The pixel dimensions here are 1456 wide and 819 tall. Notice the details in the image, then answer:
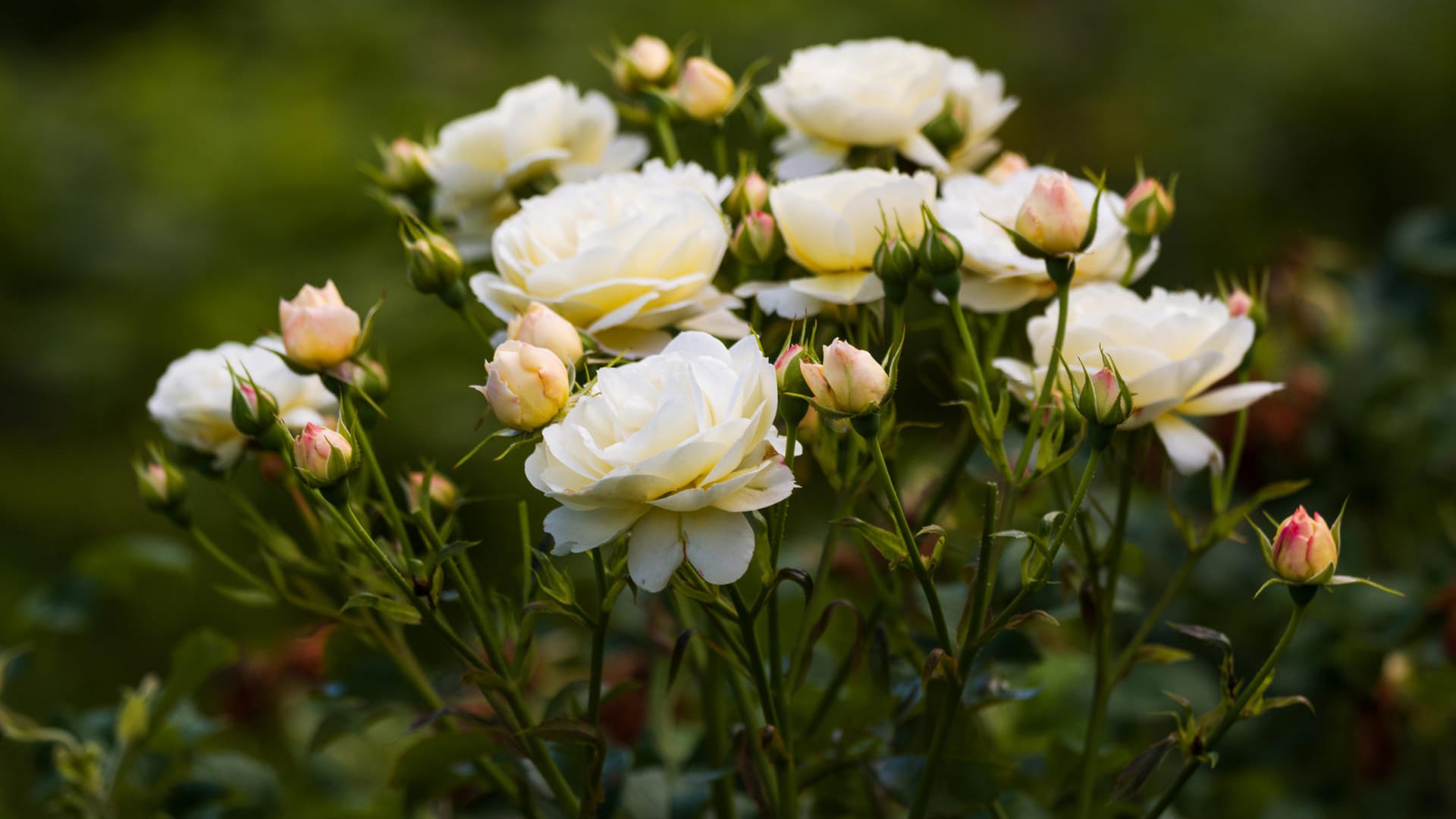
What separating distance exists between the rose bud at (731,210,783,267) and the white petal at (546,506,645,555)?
6.6 inches

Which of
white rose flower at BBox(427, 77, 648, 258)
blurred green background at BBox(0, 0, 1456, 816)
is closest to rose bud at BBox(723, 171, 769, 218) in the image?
white rose flower at BBox(427, 77, 648, 258)

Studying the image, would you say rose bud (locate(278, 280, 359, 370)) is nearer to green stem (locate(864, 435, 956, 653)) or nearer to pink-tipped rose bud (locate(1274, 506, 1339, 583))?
green stem (locate(864, 435, 956, 653))

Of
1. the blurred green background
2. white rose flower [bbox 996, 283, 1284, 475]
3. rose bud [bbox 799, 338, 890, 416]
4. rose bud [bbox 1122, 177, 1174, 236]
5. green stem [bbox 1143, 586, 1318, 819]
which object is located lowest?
the blurred green background

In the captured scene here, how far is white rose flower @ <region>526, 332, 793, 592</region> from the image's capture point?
18.6 inches

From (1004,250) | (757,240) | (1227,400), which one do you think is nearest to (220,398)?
(757,240)

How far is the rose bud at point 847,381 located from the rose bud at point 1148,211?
0.23 metres

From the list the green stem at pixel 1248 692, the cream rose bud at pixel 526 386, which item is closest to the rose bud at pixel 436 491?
the cream rose bud at pixel 526 386

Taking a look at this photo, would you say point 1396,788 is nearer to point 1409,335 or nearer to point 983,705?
point 1409,335

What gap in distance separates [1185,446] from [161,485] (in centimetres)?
53

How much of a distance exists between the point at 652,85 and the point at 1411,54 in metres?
2.29

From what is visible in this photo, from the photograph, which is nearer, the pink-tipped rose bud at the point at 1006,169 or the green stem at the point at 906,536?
the green stem at the point at 906,536

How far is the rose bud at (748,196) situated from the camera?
645 millimetres

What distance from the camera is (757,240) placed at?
614 mm

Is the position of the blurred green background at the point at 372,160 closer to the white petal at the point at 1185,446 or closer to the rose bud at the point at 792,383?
the white petal at the point at 1185,446
